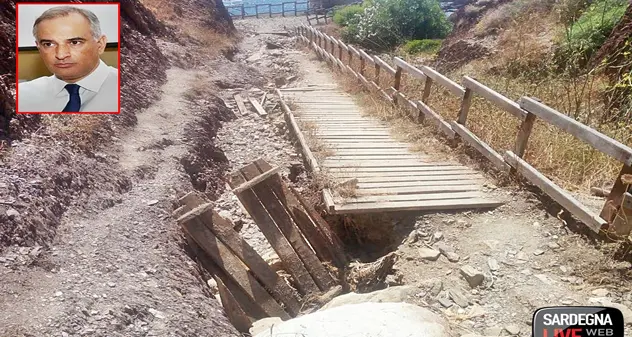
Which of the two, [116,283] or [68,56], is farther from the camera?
[68,56]

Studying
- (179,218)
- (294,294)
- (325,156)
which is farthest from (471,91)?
(179,218)

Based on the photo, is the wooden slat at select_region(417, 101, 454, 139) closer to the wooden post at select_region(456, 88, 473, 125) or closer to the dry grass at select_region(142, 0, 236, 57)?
the wooden post at select_region(456, 88, 473, 125)

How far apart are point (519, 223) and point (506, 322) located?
1.38m

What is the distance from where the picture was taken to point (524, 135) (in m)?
4.98

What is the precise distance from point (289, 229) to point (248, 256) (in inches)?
20.7

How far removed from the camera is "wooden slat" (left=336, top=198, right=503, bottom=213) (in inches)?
194

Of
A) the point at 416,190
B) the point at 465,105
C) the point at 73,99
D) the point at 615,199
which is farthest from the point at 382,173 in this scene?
the point at 73,99

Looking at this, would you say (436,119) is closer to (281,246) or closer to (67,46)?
(281,246)

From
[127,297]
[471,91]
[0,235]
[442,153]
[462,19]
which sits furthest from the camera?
[462,19]

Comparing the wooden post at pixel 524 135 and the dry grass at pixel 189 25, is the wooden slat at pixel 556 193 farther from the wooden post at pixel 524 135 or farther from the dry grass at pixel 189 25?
the dry grass at pixel 189 25

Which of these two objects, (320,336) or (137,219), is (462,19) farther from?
(320,336)

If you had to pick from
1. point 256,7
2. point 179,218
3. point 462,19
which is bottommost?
point 179,218

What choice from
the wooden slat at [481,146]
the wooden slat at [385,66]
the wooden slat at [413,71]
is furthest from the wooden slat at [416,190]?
the wooden slat at [385,66]

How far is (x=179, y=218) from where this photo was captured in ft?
14.9
